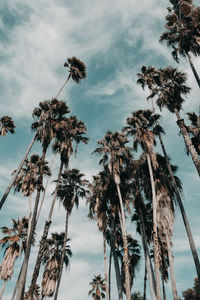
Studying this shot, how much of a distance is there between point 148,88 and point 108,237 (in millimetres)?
19790

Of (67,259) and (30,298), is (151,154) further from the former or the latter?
(67,259)

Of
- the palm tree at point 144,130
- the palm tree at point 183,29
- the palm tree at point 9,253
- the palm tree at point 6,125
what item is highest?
the palm tree at point 183,29

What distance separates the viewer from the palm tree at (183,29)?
20.3 metres

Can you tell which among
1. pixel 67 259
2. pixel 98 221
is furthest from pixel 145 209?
pixel 67 259

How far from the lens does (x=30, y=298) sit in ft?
52.3

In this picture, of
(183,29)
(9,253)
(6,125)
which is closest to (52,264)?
(9,253)

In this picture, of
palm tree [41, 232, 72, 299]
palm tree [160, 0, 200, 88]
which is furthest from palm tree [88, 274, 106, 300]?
palm tree [160, 0, 200, 88]

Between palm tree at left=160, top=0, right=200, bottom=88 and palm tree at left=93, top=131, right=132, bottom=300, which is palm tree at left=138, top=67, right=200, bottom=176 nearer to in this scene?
palm tree at left=160, top=0, right=200, bottom=88

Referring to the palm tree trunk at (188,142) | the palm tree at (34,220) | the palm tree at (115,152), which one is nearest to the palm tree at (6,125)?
the palm tree at (34,220)

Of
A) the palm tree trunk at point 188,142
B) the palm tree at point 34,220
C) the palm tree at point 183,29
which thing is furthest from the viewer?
the palm tree at point 183,29

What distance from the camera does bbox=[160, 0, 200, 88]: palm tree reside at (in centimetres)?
2031

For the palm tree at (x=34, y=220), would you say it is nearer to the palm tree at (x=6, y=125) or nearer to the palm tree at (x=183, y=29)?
the palm tree at (x=6, y=125)

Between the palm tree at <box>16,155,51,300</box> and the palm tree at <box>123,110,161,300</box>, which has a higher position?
the palm tree at <box>123,110,161,300</box>

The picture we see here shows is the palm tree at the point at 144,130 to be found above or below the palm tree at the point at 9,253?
above
